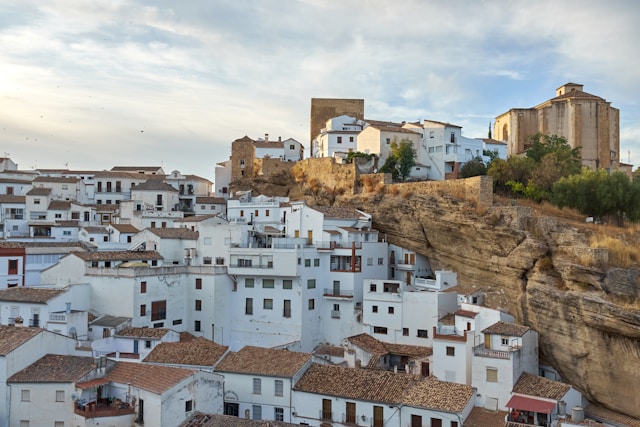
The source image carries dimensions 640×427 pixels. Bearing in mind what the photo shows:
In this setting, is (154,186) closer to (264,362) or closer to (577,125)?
(264,362)

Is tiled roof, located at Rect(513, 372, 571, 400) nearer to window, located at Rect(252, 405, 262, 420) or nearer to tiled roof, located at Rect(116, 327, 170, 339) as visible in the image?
window, located at Rect(252, 405, 262, 420)

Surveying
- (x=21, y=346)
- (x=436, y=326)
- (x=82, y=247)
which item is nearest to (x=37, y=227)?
(x=82, y=247)

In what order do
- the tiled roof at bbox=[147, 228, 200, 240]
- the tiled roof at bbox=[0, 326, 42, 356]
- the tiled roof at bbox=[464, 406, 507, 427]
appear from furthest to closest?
the tiled roof at bbox=[147, 228, 200, 240], the tiled roof at bbox=[0, 326, 42, 356], the tiled roof at bbox=[464, 406, 507, 427]

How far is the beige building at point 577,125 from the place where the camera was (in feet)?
173

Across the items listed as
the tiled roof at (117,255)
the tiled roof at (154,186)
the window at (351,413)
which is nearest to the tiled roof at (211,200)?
the tiled roof at (154,186)

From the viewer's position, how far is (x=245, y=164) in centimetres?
5881

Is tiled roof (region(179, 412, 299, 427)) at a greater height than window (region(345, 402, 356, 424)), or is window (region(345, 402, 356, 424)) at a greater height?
tiled roof (region(179, 412, 299, 427))

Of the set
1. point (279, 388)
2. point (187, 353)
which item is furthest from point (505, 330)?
point (187, 353)

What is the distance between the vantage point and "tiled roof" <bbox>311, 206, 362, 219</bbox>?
4122cm

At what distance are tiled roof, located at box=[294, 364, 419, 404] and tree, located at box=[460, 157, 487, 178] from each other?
2096 cm

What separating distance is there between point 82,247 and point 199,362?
18420 mm

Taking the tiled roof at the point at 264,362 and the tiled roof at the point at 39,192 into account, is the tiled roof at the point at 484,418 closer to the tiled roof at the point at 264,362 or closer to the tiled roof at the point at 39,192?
the tiled roof at the point at 264,362

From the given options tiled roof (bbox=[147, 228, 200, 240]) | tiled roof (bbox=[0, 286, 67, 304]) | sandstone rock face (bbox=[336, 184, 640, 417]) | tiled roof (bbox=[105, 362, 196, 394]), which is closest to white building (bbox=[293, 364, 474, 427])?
tiled roof (bbox=[105, 362, 196, 394])

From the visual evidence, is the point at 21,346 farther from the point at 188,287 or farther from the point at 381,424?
the point at 381,424
